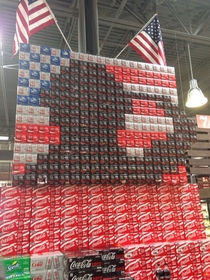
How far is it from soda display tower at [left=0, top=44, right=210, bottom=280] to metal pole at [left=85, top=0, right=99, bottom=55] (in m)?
0.71

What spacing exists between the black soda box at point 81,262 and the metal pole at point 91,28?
3967mm

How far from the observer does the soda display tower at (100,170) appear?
161 inches

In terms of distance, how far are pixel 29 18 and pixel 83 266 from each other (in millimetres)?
4190

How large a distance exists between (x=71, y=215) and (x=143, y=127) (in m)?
2.09

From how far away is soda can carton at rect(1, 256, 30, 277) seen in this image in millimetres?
3447

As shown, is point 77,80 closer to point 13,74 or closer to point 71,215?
point 71,215

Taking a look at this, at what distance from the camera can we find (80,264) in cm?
344

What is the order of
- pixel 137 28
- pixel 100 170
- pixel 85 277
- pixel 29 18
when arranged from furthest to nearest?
pixel 137 28 < pixel 29 18 < pixel 100 170 < pixel 85 277

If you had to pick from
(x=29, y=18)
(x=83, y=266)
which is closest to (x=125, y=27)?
(x=29, y=18)

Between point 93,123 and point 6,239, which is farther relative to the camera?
point 93,123

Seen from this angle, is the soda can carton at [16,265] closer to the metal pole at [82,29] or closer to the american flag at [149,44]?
the metal pole at [82,29]

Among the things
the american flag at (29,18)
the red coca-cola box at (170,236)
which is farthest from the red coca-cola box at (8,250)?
the american flag at (29,18)

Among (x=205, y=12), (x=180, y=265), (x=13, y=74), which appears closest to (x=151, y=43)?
(x=205, y=12)

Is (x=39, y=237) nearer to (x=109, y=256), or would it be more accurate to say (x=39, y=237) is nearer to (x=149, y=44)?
(x=109, y=256)
